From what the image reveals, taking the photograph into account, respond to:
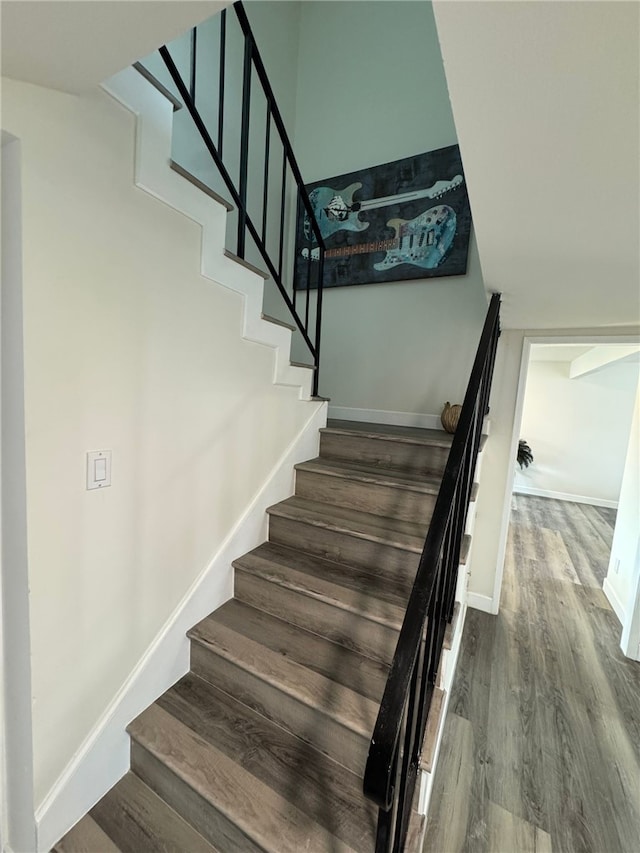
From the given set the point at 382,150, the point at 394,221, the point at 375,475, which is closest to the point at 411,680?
the point at 375,475

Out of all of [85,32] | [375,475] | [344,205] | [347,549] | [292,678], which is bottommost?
[292,678]

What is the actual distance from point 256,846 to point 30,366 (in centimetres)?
154

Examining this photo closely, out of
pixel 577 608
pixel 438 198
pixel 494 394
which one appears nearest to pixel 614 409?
pixel 577 608

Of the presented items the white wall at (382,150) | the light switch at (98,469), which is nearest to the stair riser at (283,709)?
the light switch at (98,469)

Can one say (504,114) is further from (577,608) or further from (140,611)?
(577,608)

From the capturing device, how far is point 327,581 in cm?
161

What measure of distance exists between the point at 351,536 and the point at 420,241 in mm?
2428

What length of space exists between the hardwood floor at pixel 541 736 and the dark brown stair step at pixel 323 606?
31.5 inches

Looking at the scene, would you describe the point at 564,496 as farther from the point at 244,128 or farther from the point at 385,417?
the point at 244,128

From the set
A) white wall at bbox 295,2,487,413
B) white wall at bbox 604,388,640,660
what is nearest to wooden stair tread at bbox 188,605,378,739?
white wall at bbox 295,2,487,413

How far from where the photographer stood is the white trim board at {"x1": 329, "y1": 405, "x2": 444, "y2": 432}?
2925mm

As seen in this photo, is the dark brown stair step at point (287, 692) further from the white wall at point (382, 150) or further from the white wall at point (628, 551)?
the white wall at point (628, 551)

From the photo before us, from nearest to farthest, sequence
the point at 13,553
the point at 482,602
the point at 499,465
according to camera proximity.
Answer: the point at 13,553 < the point at 499,465 < the point at 482,602

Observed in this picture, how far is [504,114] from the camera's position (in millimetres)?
842
